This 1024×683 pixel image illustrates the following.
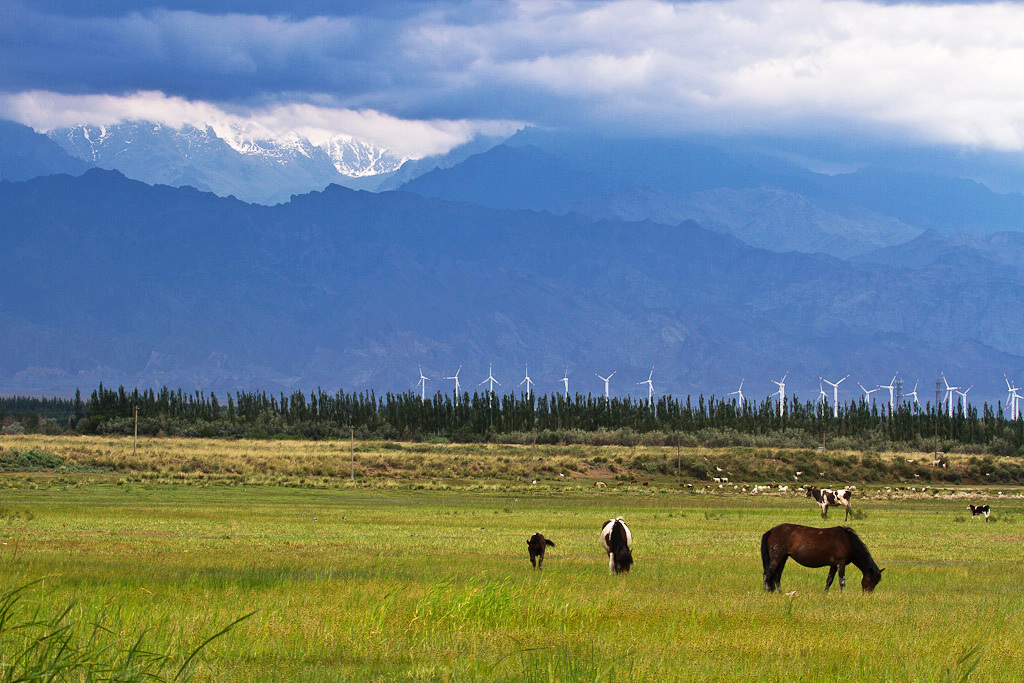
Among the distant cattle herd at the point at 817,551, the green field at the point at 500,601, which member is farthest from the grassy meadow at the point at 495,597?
the distant cattle herd at the point at 817,551

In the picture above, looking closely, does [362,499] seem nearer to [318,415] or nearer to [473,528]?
[473,528]

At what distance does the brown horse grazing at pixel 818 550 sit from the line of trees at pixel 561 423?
363 feet

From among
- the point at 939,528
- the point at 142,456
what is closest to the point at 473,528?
the point at 939,528

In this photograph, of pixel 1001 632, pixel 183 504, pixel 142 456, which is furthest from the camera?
pixel 142 456

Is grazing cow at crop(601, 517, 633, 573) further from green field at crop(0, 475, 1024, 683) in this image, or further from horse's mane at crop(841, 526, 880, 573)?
horse's mane at crop(841, 526, 880, 573)

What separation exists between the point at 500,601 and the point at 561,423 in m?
144

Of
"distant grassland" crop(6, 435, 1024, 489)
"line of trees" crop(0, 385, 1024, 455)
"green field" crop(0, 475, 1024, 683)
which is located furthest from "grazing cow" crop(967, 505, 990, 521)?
"line of trees" crop(0, 385, 1024, 455)

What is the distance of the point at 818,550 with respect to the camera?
72.6 feet

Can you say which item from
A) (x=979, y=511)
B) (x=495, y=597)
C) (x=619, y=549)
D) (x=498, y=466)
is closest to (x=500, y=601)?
(x=495, y=597)

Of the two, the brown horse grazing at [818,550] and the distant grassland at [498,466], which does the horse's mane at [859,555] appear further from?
the distant grassland at [498,466]

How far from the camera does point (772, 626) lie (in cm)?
1786

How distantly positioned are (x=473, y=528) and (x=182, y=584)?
Result: 68.6 ft

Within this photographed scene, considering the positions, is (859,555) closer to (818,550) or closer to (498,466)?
(818,550)

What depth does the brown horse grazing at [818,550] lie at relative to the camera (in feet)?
72.7
